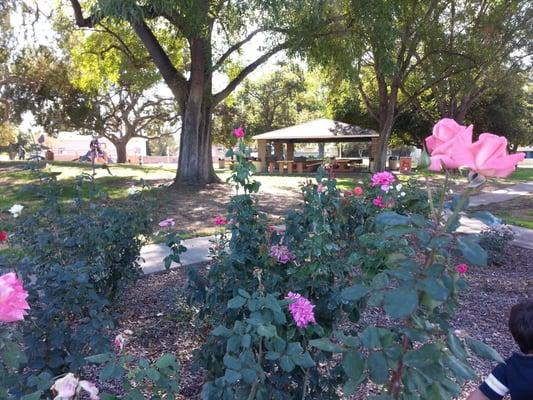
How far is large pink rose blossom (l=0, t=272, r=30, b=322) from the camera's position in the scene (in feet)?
3.59

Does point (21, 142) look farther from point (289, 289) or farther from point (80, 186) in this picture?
point (289, 289)

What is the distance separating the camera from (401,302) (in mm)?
1126

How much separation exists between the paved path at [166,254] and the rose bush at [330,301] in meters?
2.65

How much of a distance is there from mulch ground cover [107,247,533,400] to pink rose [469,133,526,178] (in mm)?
2128

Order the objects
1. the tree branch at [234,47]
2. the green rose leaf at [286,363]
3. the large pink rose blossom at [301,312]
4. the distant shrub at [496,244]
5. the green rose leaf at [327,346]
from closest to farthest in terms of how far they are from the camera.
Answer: the green rose leaf at [327,346]
the green rose leaf at [286,363]
the large pink rose blossom at [301,312]
the distant shrub at [496,244]
the tree branch at [234,47]

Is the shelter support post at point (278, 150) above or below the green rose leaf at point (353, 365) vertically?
below

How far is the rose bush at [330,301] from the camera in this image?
1223mm

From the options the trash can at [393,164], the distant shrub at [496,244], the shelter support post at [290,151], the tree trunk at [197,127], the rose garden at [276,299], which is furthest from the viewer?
the shelter support post at [290,151]

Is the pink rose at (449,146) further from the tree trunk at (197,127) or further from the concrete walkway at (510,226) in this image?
the tree trunk at (197,127)

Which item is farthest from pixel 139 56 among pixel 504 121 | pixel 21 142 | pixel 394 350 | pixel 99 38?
pixel 504 121

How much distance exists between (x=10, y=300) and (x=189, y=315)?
9.52 feet

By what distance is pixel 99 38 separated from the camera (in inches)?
723

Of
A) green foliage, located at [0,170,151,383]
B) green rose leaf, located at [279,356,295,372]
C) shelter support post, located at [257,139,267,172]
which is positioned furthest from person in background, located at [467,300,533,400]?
shelter support post, located at [257,139,267,172]

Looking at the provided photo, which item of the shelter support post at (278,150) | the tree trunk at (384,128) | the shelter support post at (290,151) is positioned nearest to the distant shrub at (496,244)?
the tree trunk at (384,128)
